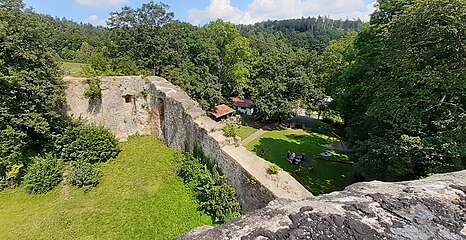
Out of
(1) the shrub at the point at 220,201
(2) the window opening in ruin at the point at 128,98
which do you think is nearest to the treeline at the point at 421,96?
(1) the shrub at the point at 220,201

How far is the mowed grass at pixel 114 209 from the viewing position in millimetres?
7516

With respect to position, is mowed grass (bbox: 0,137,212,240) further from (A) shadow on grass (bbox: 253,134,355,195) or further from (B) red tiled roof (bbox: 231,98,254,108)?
(B) red tiled roof (bbox: 231,98,254,108)

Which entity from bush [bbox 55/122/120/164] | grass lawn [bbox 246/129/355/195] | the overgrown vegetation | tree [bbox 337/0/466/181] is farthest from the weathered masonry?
grass lawn [bbox 246/129/355/195]

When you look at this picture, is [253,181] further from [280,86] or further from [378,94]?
[280,86]

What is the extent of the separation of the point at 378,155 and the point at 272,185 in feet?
17.3

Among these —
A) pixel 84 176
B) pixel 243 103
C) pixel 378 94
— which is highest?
pixel 378 94

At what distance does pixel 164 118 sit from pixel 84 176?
4119 millimetres

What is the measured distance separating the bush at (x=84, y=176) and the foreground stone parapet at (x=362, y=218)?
379 inches

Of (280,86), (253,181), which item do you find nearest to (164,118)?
(253,181)

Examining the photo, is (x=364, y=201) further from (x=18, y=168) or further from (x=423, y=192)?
(x=18, y=168)

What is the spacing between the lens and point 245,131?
91.7 feet

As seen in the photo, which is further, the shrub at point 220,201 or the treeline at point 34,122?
the treeline at point 34,122

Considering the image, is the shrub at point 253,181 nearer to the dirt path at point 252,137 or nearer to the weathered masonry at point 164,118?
the weathered masonry at point 164,118

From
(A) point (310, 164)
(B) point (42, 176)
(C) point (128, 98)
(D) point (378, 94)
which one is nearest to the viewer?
(D) point (378, 94)
